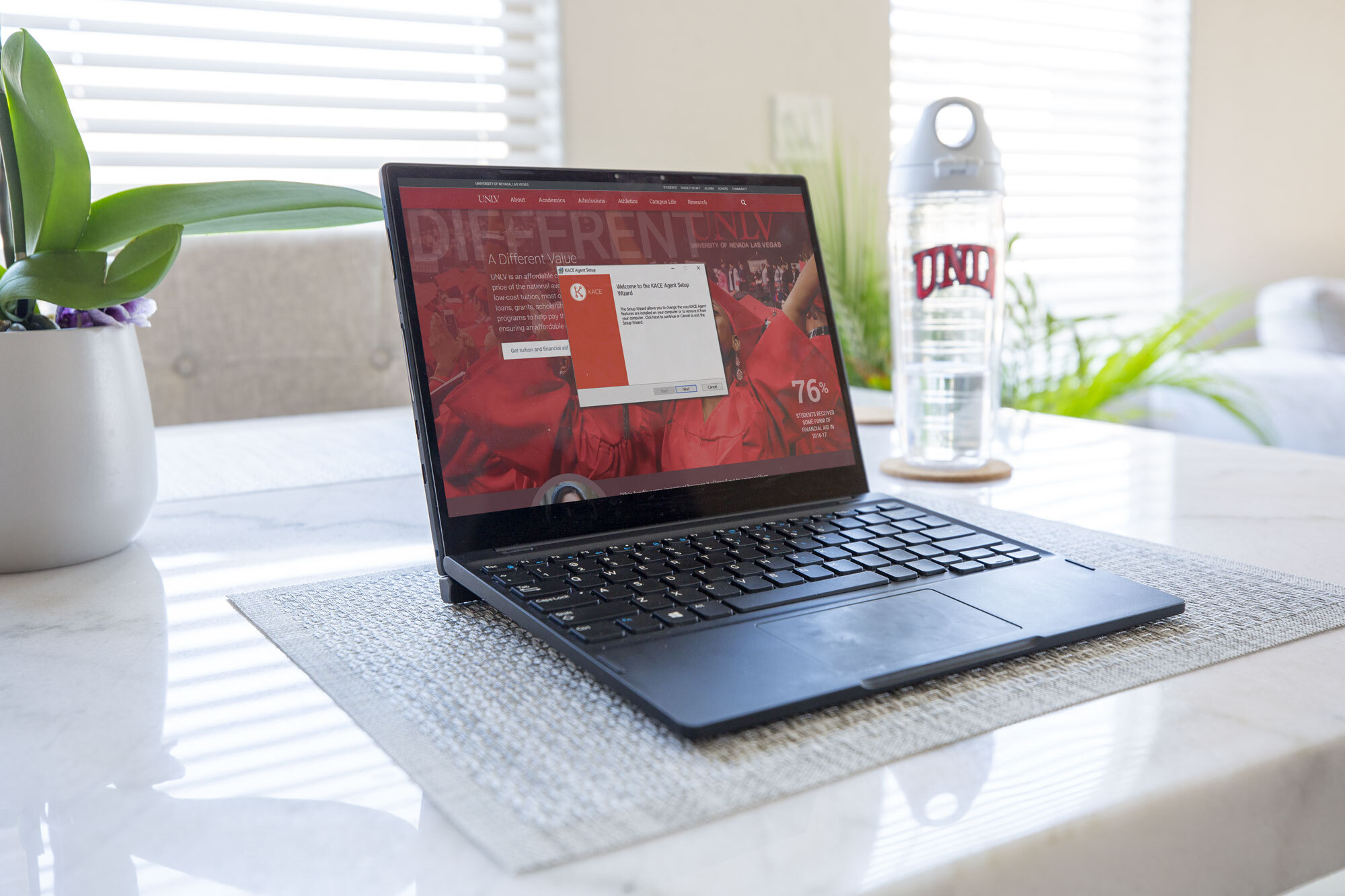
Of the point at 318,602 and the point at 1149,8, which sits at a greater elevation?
the point at 1149,8

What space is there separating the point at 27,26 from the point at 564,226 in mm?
1471

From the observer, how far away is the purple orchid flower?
0.57m

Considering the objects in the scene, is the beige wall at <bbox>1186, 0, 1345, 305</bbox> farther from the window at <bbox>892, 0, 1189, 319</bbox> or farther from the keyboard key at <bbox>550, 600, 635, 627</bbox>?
the keyboard key at <bbox>550, 600, 635, 627</bbox>

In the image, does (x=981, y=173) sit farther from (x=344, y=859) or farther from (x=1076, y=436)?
(x=344, y=859)

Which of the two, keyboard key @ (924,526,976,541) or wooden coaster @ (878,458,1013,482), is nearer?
keyboard key @ (924,526,976,541)

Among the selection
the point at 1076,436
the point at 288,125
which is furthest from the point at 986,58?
the point at 1076,436

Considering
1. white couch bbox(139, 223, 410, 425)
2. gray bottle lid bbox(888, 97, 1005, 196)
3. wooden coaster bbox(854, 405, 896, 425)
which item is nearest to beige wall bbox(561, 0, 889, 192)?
white couch bbox(139, 223, 410, 425)

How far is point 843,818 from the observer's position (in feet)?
0.93

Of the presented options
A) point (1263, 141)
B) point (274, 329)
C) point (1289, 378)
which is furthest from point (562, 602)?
point (1263, 141)

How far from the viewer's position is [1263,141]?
3.15 meters

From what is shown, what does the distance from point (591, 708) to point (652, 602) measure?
0.23ft

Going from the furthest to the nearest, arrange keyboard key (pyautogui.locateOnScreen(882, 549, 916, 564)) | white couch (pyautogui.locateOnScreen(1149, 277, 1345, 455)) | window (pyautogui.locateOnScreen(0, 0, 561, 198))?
white couch (pyautogui.locateOnScreen(1149, 277, 1345, 455)) < window (pyautogui.locateOnScreen(0, 0, 561, 198)) < keyboard key (pyautogui.locateOnScreen(882, 549, 916, 564))

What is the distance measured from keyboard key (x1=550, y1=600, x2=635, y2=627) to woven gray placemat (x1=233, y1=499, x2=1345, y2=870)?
18 millimetres

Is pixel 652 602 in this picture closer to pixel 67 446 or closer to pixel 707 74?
pixel 67 446
